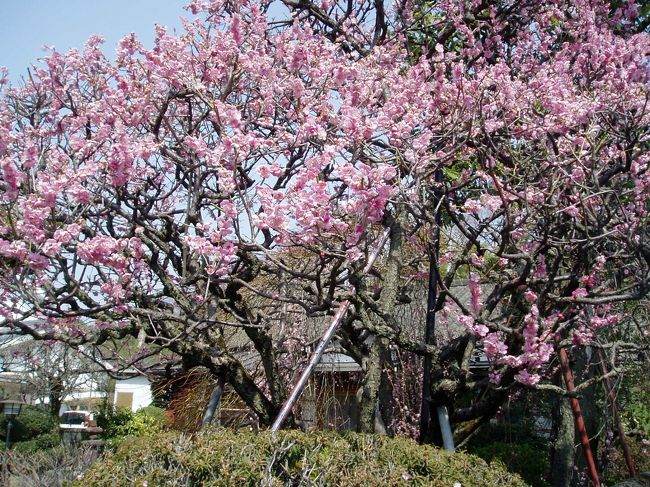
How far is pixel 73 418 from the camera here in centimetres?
2209

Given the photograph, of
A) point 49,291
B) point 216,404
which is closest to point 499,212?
point 216,404

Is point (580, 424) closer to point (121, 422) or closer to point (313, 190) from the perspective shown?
point (313, 190)

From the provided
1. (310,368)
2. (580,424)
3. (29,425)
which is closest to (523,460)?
(580,424)

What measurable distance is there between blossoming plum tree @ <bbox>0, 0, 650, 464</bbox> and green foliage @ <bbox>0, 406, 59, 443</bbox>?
42.6ft

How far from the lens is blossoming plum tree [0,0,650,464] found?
3.90 metres

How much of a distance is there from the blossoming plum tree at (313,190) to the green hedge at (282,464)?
2.70 ft

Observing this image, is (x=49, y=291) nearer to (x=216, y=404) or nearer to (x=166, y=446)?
(x=166, y=446)

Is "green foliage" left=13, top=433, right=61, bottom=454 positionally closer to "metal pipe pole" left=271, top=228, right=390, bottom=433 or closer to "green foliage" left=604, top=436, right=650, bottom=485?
"green foliage" left=604, top=436, right=650, bottom=485

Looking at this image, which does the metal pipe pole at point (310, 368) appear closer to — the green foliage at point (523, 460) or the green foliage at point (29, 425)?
the green foliage at point (523, 460)

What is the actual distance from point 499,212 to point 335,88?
1.66 m

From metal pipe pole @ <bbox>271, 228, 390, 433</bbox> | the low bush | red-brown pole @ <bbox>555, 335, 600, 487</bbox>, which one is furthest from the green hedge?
red-brown pole @ <bbox>555, 335, 600, 487</bbox>

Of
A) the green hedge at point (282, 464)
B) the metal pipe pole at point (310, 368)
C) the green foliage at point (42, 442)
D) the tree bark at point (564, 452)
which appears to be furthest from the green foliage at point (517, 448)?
the green foliage at point (42, 442)

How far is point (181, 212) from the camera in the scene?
15.7ft

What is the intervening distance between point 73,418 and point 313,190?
70.6 ft
